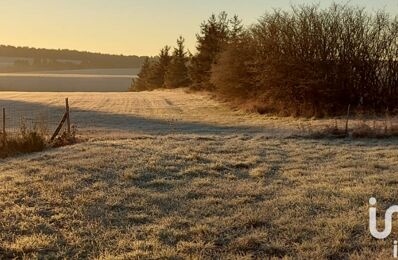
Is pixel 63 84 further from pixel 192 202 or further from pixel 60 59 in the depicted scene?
pixel 192 202

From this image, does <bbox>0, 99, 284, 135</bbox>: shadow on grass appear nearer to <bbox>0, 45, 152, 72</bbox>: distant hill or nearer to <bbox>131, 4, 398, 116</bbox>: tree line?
<bbox>131, 4, 398, 116</bbox>: tree line

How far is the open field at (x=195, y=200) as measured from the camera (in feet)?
20.3

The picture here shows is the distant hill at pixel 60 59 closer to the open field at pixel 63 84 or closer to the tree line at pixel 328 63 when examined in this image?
the open field at pixel 63 84

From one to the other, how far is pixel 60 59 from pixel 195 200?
7367 inches

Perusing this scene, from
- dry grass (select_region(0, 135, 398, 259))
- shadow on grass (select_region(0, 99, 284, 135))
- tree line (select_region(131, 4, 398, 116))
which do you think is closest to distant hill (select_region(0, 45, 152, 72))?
shadow on grass (select_region(0, 99, 284, 135))

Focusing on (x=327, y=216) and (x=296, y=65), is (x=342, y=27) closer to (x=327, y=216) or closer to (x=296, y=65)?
(x=296, y=65)

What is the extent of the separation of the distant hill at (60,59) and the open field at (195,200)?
523 ft

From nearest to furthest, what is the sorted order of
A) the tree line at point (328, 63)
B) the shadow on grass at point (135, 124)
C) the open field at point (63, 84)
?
1. the shadow on grass at point (135, 124)
2. the tree line at point (328, 63)
3. the open field at point (63, 84)

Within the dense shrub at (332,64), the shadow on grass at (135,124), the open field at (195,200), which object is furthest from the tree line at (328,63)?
the open field at (195,200)

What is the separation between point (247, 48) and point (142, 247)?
28.9 metres

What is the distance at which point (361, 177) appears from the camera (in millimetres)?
10227

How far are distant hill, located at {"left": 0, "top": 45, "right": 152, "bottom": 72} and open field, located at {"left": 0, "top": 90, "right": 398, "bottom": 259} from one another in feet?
523

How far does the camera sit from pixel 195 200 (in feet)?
27.9

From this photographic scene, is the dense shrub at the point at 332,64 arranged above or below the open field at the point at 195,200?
above
